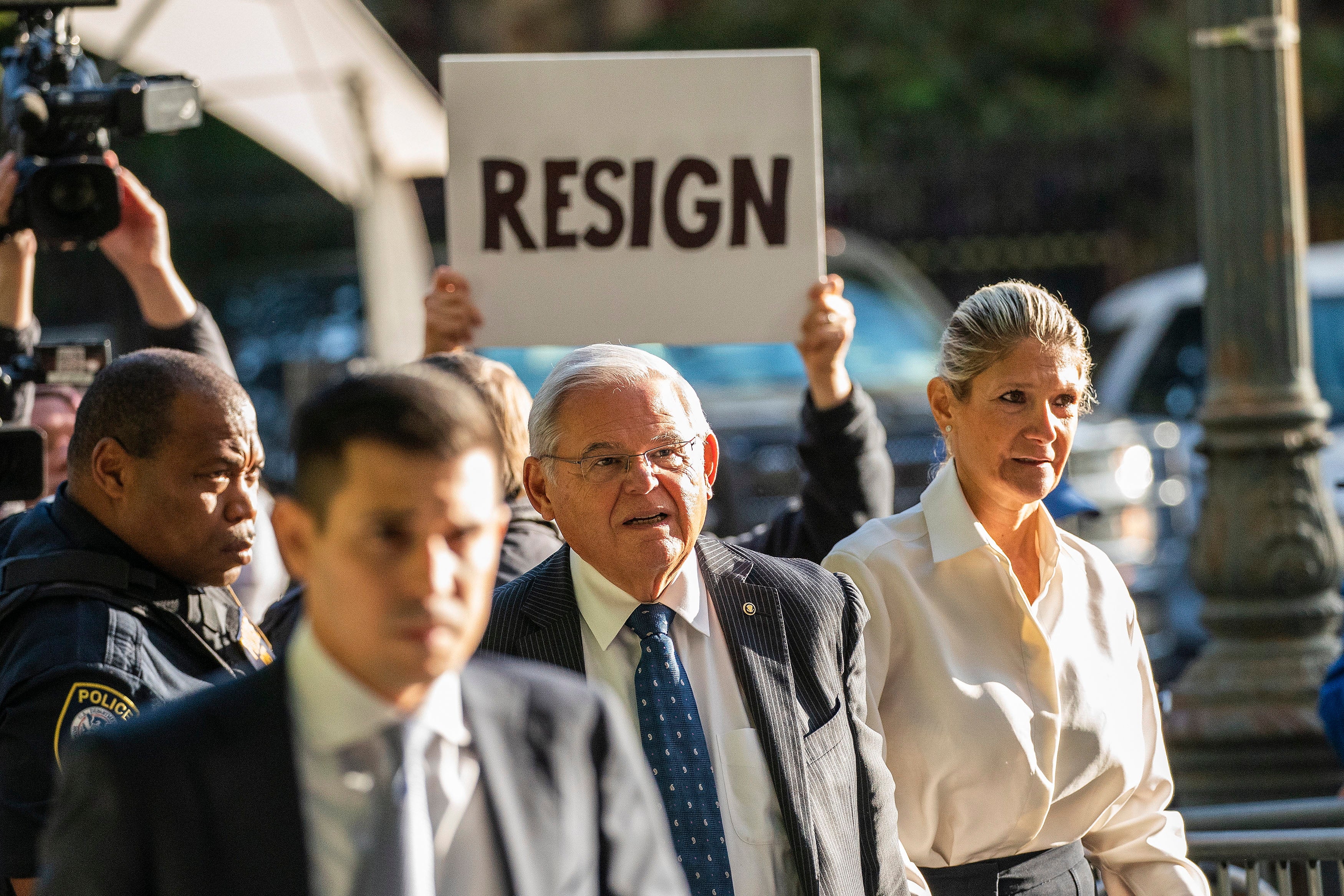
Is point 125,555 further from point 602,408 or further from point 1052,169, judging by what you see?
point 1052,169

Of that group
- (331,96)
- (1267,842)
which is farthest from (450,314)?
(331,96)

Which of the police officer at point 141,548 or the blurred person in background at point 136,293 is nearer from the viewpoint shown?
the police officer at point 141,548

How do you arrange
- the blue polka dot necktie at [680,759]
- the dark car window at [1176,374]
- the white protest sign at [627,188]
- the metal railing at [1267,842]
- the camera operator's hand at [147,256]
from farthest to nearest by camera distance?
the dark car window at [1176,374] < the white protest sign at [627,188] < the camera operator's hand at [147,256] < the metal railing at [1267,842] < the blue polka dot necktie at [680,759]

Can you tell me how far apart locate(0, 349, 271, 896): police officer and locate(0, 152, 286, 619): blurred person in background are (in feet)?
2.66

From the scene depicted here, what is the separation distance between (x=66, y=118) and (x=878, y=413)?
505 centimetres

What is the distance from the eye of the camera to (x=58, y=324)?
16.3m

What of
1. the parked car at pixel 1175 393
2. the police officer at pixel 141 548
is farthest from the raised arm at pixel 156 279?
the parked car at pixel 1175 393

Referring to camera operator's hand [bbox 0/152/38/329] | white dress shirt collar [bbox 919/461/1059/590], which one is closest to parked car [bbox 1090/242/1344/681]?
white dress shirt collar [bbox 919/461/1059/590]

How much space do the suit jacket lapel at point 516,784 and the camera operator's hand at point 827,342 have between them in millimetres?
2197

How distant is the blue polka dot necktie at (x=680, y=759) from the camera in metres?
2.38

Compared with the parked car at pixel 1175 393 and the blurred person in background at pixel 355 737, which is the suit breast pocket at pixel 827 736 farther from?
the parked car at pixel 1175 393

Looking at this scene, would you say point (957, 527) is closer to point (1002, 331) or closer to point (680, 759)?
point (1002, 331)

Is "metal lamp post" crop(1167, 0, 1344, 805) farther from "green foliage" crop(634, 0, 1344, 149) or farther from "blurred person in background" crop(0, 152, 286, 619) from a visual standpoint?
"green foliage" crop(634, 0, 1344, 149)

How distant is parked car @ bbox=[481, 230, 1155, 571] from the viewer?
8.05 meters
